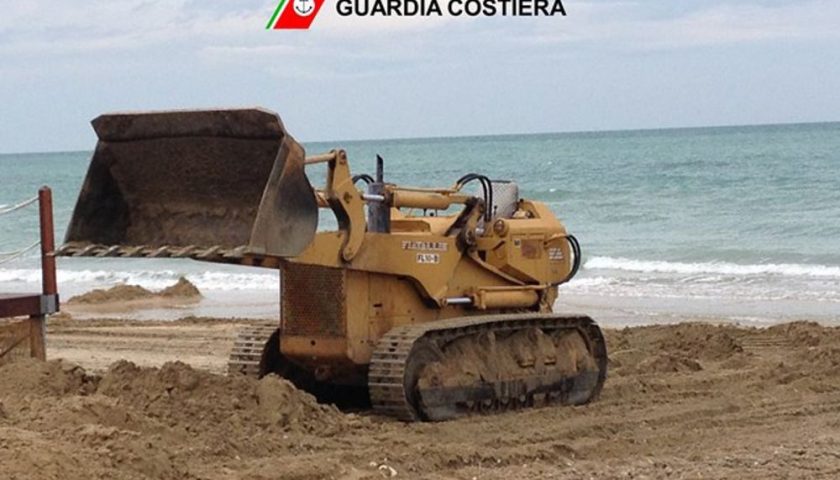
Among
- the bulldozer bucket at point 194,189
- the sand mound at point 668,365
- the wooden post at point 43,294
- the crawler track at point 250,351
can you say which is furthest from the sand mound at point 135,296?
the bulldozer bucket at point 194,189

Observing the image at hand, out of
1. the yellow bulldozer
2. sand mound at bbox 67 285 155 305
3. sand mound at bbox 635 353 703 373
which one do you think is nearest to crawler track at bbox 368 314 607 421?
the yellow bulldozer

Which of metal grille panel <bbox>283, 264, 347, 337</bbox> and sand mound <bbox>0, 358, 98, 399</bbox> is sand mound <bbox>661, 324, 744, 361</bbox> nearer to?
metal grille panel <bbox>283, 264, 347, 337</bbox>

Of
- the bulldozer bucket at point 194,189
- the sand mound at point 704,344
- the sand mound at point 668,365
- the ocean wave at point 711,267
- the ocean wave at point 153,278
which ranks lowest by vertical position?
the ocean wave at point 153,278

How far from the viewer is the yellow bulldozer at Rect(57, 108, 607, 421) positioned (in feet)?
29.9

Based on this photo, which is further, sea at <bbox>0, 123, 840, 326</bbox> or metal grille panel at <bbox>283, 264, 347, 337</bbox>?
sea at <bbox>0, 123, 840, 326</bbox>

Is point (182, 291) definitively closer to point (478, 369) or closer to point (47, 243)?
point (47, 243)

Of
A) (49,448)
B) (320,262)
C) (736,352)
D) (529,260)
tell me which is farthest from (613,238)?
(49,448)

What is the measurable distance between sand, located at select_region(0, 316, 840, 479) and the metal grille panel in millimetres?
629

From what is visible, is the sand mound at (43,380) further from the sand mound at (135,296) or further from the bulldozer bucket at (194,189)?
the sand mound at (135,296)

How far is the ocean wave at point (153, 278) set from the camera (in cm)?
2505

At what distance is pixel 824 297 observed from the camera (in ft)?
68.3

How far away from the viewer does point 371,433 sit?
9383mm

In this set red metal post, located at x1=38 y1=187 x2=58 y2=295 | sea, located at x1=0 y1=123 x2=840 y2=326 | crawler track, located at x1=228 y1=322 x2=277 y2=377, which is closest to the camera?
crawler track, located at x1=228 y1=322 x2=277 y2=377

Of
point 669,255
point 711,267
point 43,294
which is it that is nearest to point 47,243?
point 43,294
